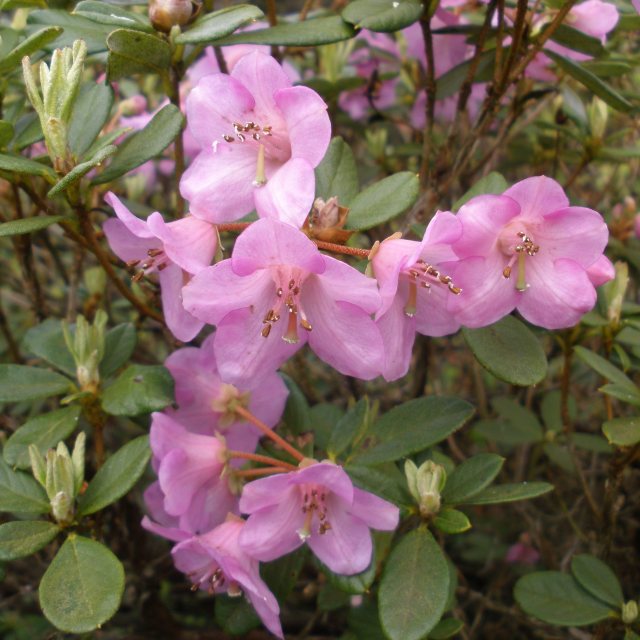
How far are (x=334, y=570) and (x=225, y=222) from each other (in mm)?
585

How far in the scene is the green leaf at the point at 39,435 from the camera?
1.20 meters

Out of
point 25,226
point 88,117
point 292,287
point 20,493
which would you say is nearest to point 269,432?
point 292,287

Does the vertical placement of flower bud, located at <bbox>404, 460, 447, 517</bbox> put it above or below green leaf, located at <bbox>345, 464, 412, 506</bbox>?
above

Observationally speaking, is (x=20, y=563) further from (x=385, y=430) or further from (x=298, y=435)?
(x=385, y=430)

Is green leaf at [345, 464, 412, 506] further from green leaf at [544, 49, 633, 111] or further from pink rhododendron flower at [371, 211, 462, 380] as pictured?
green leaf at [544, 49, 633, 111]

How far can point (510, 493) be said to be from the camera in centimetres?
119

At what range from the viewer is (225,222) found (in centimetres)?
117

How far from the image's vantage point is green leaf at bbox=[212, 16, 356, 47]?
125 centimetres

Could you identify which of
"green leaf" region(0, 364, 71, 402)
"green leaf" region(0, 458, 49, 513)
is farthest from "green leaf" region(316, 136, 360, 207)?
"green leaf" region(0, 458, 49, 513)

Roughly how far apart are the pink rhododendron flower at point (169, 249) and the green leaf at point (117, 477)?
20cm

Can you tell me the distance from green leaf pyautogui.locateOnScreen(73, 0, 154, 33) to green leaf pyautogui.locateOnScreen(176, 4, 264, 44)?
83 millimetres

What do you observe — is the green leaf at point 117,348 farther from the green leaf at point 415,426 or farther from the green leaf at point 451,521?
the green leaf at point 451,521

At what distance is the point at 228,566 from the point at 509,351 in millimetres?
556

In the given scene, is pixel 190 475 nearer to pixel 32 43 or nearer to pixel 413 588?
pixel 413 588
